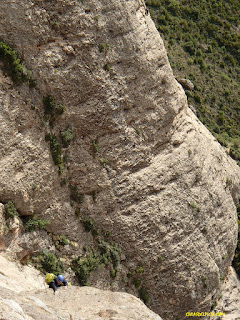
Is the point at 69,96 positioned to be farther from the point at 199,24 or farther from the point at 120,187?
the point at 199,24

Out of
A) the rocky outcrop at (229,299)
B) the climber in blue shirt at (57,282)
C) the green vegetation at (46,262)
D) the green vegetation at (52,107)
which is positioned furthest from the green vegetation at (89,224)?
the rocky outcrop at (229,299)

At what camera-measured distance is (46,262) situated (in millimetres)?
18516

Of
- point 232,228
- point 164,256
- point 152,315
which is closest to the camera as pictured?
point 152,315

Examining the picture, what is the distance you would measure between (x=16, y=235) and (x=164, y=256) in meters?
7.55

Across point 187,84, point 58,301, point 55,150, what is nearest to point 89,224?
point 55,150

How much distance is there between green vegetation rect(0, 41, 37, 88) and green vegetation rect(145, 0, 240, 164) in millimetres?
17391

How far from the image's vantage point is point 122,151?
21031 mm

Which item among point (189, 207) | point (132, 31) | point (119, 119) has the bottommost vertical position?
point (189, 207)

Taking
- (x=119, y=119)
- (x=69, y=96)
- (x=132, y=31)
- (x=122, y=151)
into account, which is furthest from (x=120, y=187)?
(x=132, y=31)

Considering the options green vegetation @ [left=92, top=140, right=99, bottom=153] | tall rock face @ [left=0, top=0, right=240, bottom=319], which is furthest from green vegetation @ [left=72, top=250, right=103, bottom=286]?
green vegetation @ [left=92, top=140, right=99, bottom=153]

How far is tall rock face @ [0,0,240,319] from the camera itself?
712 inches

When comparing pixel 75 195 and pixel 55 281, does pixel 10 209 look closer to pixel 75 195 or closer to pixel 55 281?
pixel 55 281

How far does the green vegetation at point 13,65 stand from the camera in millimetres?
17219

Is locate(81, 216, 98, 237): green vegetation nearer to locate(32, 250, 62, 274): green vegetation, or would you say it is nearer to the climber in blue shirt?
locate(32, 250, 62, 274): green vegetation
